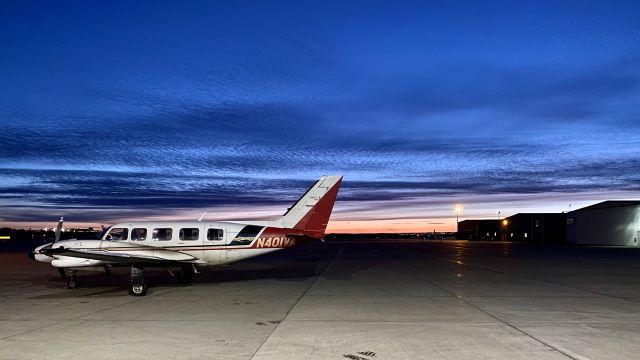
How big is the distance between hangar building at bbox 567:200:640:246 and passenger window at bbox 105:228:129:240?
8099 cm

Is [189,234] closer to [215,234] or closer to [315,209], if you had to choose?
[215,234]

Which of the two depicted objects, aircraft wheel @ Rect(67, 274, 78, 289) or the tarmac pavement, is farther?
aircraft wheel @ Rect(67, 274, 78, 289)

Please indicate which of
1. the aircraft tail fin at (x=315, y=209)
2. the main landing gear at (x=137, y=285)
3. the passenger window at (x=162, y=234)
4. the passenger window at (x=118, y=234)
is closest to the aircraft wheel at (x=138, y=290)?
the main landing gear at (x=137, y=285)

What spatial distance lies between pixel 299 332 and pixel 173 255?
11.1 m

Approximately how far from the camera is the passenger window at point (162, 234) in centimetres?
2233

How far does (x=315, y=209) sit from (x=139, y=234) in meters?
7.40

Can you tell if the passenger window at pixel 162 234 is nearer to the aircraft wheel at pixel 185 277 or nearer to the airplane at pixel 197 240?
the airplane at pixel 197 240

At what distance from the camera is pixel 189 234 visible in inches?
885

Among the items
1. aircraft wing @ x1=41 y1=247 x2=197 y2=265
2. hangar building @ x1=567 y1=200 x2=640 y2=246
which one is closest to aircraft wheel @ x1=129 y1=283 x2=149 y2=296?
aircraft wing @ x1=41 y1=247 x2=197 y2=265

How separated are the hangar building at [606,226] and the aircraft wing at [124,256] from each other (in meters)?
79.8

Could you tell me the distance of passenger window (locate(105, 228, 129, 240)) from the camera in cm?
2224

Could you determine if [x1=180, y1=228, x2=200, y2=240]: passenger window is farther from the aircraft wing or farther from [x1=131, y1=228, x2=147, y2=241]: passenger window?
[x1=131, y1=228, x2=147, y2=241]: passenger window

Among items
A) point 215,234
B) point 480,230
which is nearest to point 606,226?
point 480,230

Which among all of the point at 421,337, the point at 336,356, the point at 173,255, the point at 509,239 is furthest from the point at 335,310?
the point at 509,239
